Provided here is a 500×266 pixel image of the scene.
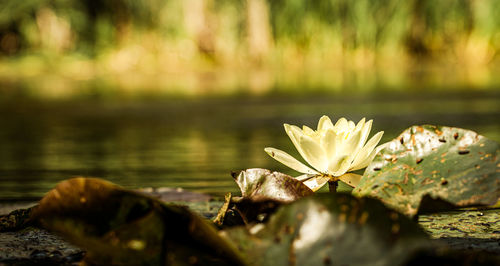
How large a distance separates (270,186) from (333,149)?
0.39ft

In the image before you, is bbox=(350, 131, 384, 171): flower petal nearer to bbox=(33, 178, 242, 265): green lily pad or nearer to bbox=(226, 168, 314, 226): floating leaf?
bbox=(226, 168, 314, 226): floating leaf

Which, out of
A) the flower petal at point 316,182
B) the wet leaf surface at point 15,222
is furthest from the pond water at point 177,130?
the flower petal at point 316,182

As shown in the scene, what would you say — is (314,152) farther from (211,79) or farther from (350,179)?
(211,79)

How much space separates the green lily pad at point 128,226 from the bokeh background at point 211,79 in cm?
122

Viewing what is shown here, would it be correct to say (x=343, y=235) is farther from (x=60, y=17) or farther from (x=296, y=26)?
(x=60, y=17)

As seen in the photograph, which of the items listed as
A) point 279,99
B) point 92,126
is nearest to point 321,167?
point 92,126

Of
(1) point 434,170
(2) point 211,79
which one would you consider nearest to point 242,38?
(2) point 211,79

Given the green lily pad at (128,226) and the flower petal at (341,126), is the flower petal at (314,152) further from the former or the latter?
the green lily pad at (128,226)

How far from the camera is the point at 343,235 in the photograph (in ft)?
3.02

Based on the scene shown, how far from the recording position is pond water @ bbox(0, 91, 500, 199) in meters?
2.67

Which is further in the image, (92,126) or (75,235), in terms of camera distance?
(92,126)

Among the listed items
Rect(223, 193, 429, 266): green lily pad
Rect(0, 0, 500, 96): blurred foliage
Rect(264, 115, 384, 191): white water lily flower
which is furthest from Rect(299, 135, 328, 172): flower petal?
Rect(0, 0, 500, 96): blurred foliage

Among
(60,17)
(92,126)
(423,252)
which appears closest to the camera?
(423,252)

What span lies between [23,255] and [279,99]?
18.1ft
